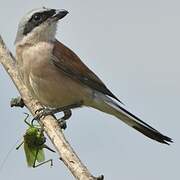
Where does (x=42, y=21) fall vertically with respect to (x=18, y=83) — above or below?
above

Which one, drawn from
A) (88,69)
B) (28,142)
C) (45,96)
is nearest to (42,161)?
(28,142)

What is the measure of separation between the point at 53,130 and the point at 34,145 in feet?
1.40

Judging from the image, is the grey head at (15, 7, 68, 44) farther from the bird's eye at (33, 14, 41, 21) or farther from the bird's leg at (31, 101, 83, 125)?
the bird's leg at (31, 101, 83, 125)

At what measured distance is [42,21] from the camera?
268 inches

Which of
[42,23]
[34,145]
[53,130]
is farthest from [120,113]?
[53,130]

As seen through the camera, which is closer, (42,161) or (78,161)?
(78,161)

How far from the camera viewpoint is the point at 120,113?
6625mm

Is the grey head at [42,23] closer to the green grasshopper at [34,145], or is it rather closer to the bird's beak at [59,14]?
the bird's beak at [59,14]

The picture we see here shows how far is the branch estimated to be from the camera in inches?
155

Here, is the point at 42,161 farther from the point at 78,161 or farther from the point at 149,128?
the point at 149,128

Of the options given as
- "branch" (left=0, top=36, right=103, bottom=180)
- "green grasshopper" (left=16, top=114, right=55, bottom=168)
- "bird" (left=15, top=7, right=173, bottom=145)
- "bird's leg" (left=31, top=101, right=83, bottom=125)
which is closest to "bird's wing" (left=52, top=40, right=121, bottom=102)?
"bird" (left=15, top=7, right=173, bottom=145)

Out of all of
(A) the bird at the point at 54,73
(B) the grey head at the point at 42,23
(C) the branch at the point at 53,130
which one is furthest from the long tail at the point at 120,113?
(C) the branch at the point at 53,130

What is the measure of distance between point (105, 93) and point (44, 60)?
724mm

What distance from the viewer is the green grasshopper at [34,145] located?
5.03 m
